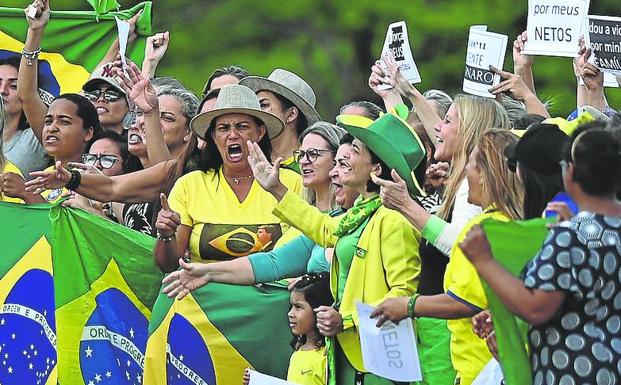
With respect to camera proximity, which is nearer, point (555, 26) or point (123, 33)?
point (555, 26)

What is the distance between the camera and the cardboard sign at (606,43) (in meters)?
8.83

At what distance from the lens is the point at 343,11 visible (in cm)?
1895

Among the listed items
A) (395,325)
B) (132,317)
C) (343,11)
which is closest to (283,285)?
(132,317)

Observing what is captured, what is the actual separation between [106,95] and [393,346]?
4199 millimetres

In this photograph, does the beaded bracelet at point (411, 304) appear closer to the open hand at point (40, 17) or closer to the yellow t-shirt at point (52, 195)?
the yellow t-shirt at point (52, 195)

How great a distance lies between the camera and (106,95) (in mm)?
10930

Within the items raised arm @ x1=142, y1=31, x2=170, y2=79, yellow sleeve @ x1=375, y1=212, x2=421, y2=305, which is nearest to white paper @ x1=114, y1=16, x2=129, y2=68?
raised arm @ x1=142, y1=31, x2=170, y2=79

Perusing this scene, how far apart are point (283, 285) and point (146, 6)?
341 cm

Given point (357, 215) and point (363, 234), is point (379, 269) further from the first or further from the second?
point (357, 215)

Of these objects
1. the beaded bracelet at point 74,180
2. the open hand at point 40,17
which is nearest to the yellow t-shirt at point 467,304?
the beaded bracelet at point 74,180

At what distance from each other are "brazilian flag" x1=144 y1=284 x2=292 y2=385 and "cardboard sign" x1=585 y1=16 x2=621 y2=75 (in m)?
2.03

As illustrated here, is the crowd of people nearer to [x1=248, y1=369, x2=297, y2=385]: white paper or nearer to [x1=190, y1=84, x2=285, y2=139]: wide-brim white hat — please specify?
[x1=190, y1=84, x2=285, y2=139]: wide-brim white hat

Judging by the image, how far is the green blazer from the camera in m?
7.54

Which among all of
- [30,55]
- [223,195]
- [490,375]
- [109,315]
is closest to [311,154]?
[223,195]
